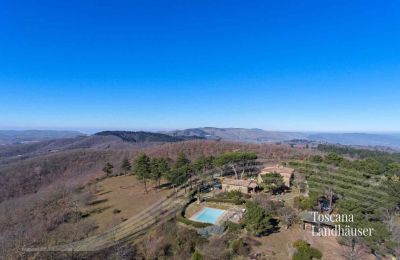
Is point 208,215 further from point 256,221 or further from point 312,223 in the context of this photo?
point 312,223

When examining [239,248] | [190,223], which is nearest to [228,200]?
[190,223]

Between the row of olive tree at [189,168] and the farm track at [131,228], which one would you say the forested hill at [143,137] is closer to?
the row of olive tree at [189,168]

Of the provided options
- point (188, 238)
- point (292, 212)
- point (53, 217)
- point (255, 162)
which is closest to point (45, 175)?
point (53, 217)

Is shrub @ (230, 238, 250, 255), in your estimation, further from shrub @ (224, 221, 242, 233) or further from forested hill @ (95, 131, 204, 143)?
forested hill @ (95, 131, 204, 143)

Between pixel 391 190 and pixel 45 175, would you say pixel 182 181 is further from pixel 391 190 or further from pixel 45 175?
pixel 45 175

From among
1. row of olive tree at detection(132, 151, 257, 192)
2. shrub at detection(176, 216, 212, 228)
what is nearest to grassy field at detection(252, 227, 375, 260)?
shrub at detection(176, 216, 212, 228)

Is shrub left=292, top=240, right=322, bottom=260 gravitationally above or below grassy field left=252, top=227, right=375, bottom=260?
above
